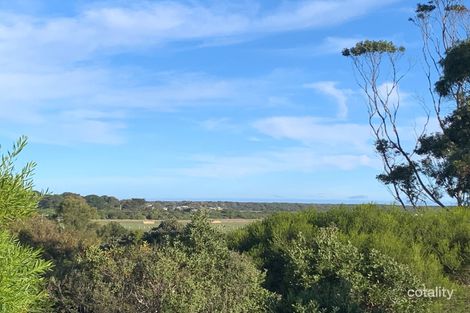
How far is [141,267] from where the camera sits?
21.9 feet

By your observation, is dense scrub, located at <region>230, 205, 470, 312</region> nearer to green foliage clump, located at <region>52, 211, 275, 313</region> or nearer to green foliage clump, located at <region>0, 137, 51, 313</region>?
green foliage clump, located at <region>52, 211, 275, 313</region>

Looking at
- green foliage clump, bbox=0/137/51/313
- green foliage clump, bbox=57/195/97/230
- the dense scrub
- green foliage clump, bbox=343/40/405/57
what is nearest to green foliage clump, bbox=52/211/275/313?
the dense scrub

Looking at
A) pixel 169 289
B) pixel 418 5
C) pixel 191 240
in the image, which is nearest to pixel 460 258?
pixel 191 240

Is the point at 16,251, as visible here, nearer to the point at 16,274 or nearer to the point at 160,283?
the point at 16,274

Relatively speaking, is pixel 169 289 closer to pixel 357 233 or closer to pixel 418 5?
pixel 357 233

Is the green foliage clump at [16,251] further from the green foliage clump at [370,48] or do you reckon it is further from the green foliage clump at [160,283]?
the green foliage clump at [370,48]

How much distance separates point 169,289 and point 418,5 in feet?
93.0

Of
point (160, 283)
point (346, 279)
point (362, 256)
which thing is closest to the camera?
point (160, 283)

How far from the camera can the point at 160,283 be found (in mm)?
6422

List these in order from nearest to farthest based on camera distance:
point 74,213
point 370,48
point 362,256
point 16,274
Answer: point 16,274 < point 362,256 < point 370,48 < point 74,213

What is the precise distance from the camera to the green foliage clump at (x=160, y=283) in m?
6.38

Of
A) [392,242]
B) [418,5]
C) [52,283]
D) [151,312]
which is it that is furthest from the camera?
[418,5]

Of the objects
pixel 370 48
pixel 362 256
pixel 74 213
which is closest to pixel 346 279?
pixel 362 256

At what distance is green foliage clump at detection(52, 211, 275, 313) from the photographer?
6379mm
